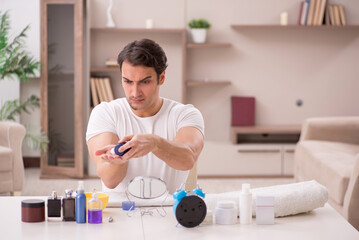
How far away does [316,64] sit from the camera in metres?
5.82

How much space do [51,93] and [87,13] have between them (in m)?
0.80

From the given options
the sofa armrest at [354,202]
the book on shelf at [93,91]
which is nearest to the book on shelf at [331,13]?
the book on shelf at [93,91]

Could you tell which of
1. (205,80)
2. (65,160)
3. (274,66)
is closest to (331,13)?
(274,66)

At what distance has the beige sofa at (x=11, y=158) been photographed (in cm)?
447

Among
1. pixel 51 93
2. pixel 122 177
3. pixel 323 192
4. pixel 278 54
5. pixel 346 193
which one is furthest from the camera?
pixel 278 54

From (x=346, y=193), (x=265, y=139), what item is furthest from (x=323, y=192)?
(x=265, y=139)

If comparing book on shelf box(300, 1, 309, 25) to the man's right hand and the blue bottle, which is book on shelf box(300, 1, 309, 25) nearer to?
the man's right hand

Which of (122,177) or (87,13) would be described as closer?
(122,177)

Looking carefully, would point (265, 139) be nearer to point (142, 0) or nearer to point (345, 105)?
point (345, 105)

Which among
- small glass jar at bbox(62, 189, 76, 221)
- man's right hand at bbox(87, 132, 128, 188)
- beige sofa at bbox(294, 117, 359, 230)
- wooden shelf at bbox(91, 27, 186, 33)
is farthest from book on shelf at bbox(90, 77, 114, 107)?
small glass jar at bbox(62, 189, 76, 221)

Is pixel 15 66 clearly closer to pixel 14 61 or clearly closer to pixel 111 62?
pixel 14 61

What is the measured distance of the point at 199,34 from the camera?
5.60m

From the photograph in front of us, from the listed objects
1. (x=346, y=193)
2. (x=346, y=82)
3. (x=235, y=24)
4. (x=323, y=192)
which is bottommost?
(x=346, y=193)

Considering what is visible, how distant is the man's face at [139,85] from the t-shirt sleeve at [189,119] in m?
0.16
